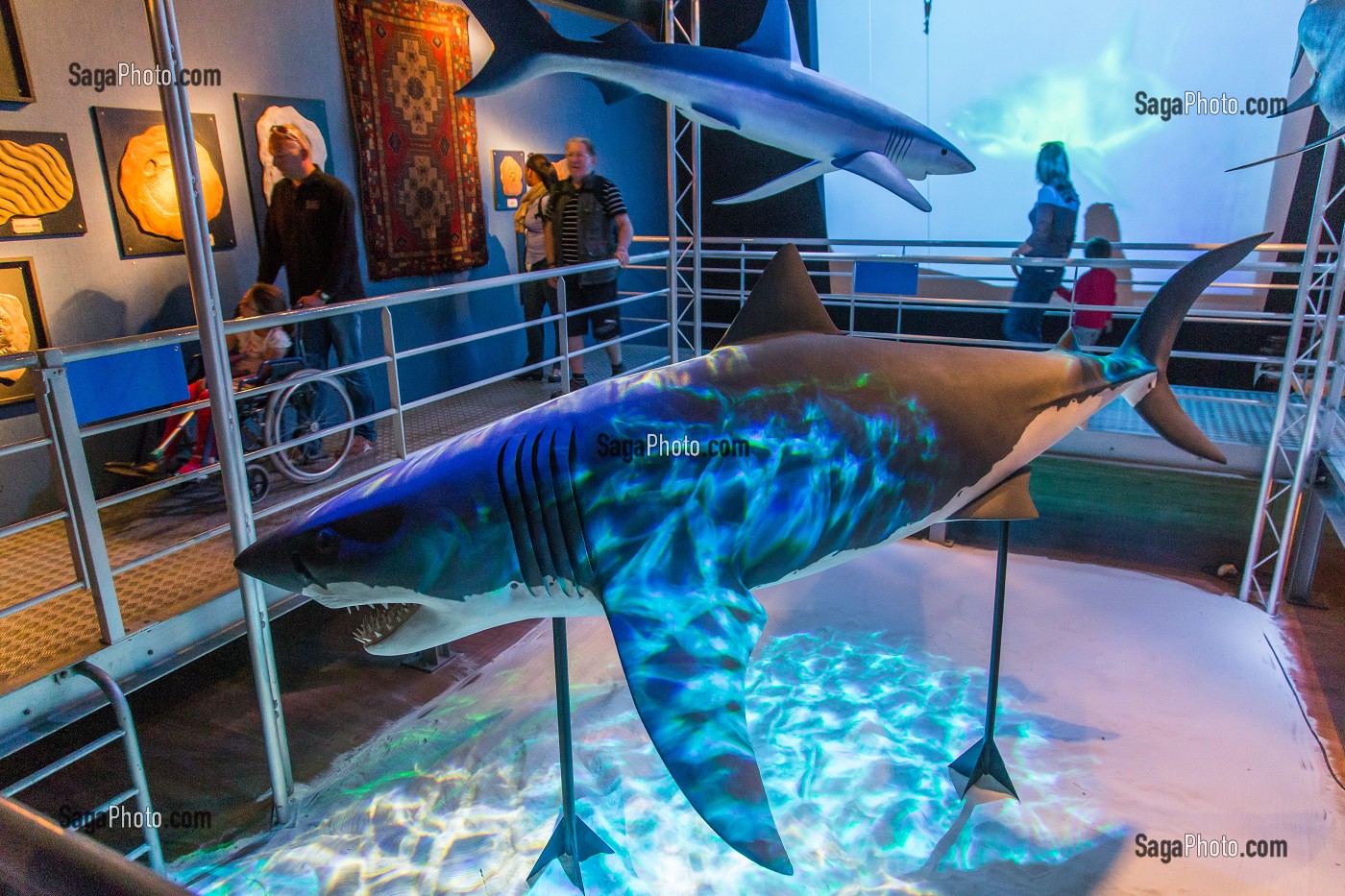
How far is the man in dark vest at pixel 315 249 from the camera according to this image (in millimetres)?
3482

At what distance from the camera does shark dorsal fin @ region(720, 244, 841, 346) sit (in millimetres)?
1976

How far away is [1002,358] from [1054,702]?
53.7 inches

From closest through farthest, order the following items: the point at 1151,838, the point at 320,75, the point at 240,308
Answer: the point at 1151,838 → the point at 240,308 → the point at 320,75

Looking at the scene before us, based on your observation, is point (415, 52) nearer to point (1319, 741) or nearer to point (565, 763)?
point (565, 763)

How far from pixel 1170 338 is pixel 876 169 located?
131 cm

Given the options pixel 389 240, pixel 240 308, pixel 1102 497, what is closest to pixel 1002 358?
pixel 240 308

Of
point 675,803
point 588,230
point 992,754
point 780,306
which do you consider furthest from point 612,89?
point 992,754

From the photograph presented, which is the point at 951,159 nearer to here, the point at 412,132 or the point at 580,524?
the point at 580,524

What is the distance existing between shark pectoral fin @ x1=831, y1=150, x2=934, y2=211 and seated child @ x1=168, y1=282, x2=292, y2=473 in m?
2.37

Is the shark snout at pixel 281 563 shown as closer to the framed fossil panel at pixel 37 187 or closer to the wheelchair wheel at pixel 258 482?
→ the wheelchair wheel at pixel 258 482

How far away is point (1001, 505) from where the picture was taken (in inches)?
84.8

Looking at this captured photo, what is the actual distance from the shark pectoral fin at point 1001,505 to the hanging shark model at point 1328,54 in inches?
44.3

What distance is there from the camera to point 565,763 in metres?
2.05

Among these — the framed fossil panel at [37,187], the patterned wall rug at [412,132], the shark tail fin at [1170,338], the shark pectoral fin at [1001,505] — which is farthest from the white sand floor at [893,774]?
the patterned wall rug at [412,132]
